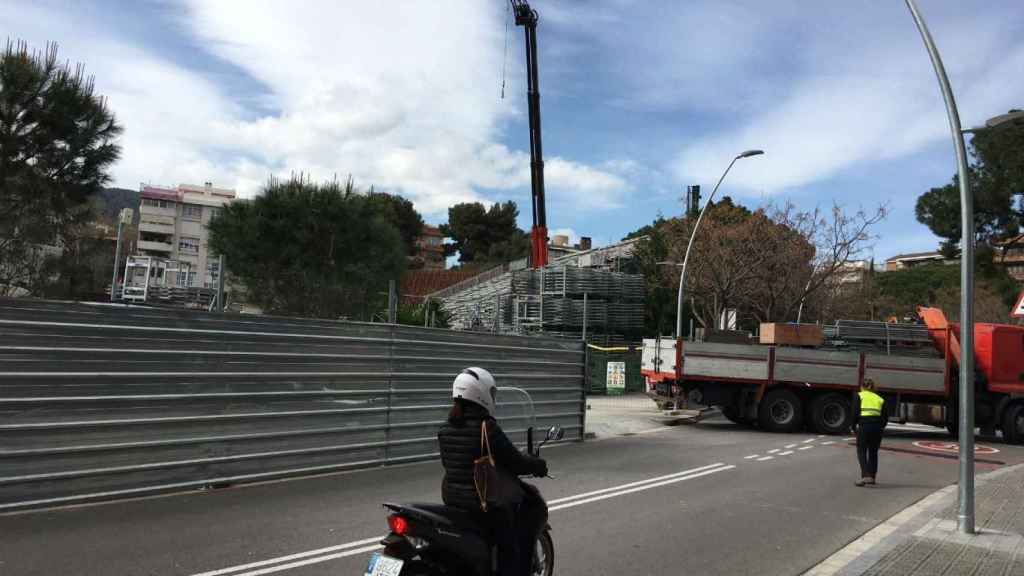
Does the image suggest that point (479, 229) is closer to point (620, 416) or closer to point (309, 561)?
point (620, 416)

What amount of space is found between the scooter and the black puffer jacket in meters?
0.10

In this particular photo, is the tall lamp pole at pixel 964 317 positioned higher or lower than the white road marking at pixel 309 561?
higher

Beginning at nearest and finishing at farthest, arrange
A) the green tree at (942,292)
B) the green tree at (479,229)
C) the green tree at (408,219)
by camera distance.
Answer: the green tree at (942,292) → the green tree at (408,219) → the green tree at (479,229)

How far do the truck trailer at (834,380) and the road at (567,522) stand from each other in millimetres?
6140

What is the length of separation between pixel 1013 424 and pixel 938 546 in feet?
46.0

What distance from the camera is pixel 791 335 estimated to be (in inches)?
760

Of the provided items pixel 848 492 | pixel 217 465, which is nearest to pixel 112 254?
pixel 217 465

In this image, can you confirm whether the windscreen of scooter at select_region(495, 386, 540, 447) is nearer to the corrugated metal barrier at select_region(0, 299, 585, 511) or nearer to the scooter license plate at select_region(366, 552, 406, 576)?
the corrugated metal barrier at select_region(0, 299, 585, 511)

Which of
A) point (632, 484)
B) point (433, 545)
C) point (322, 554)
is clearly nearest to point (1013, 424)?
point (632, 484)

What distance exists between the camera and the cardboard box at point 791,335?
19.2m

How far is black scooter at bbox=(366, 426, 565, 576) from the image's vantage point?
13.6ft

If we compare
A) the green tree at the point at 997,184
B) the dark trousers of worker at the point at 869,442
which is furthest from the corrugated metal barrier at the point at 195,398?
the green tree at the point at 997,184

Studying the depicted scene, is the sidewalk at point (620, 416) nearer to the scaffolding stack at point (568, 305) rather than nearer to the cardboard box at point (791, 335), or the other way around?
the cardboard box at point (791, 335)

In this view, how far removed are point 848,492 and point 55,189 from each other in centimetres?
1570
